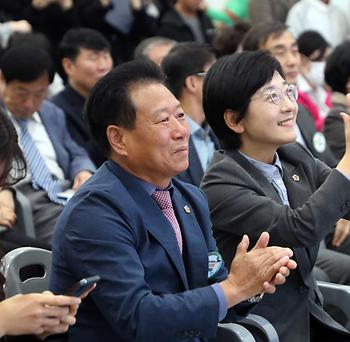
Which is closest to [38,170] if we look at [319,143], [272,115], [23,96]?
[23,96]

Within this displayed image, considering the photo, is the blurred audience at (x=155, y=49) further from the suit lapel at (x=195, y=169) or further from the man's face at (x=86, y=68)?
the suit lapel at (x=195, y=169)

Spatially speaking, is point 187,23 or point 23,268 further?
point 187,23

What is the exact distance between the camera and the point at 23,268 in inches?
93.7

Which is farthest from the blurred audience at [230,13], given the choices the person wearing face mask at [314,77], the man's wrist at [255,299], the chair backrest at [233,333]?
the chair backrest at [233,333]

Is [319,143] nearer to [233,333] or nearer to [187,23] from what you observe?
[233,333]

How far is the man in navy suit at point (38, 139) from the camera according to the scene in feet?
11.8

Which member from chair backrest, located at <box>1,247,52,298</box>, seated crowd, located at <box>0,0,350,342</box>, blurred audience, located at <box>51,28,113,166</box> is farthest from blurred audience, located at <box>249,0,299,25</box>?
chair backrest, located at <box>1,247,52,298</box>

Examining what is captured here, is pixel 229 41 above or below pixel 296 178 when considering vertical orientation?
below

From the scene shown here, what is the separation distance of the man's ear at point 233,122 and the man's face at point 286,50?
6.23ft

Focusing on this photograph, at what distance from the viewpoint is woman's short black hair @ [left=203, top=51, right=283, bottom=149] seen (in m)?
2.35

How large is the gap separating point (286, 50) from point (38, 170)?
150 centimetres

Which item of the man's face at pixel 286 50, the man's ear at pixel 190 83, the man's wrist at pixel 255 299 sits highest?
the man's wrist at pixel 255 299

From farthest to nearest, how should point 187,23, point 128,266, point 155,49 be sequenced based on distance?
point 187,23
point 155,49
point 128,266

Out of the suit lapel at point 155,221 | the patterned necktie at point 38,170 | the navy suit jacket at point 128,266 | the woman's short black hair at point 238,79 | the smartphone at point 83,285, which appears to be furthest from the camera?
the patterned necktie at point 38,170
